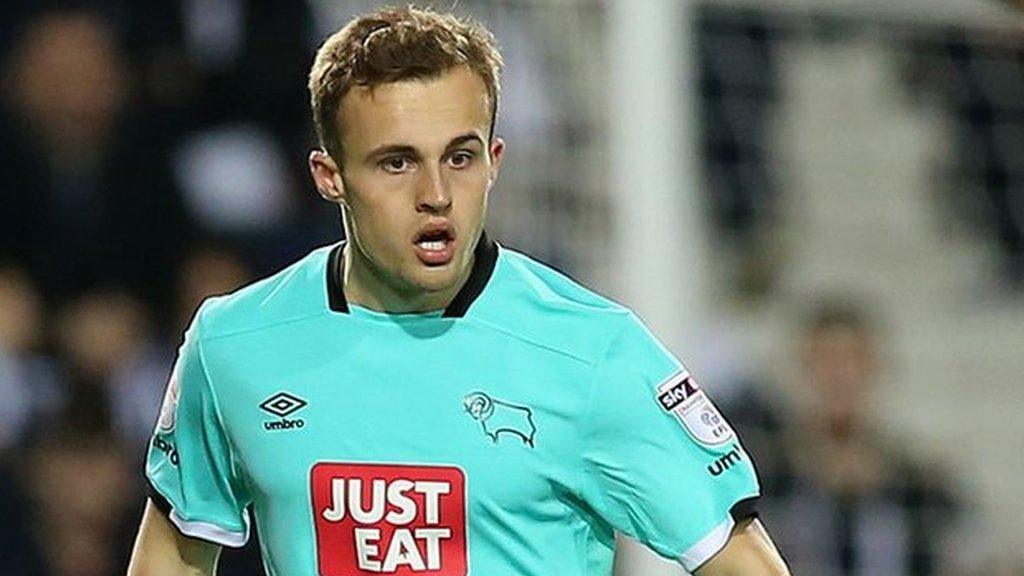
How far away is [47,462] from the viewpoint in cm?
664

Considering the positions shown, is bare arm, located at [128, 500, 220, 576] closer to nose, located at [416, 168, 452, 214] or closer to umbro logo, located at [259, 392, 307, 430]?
umbro logo, located at [259, 392, 307, 430]

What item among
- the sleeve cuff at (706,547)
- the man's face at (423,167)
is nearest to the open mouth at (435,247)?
the man's face at (423,167)

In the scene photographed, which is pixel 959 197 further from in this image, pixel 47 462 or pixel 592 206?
pixel 47 462

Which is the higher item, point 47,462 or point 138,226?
point 138,226

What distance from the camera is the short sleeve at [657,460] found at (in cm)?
323

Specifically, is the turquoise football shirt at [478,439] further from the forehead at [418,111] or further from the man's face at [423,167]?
the forehead at [418,111]

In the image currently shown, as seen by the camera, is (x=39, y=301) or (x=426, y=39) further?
(x=39, y=301)

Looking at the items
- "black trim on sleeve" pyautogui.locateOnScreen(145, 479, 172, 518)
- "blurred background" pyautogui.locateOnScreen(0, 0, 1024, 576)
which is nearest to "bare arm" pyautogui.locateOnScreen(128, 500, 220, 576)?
"black trim on sleeve" pyautogui.locateOnScreen(145, 479, 172, 518)

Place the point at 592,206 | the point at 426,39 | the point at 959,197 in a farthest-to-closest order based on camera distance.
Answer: the point at 959,197, the point at 592,206, the point at 426,39

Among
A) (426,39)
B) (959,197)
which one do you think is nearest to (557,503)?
(426,39)

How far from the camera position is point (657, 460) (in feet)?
10.6

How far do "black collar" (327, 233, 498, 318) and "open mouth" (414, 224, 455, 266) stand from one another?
0.12 m

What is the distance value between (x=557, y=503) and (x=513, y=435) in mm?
110

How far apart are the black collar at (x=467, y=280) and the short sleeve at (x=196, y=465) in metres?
0.20
